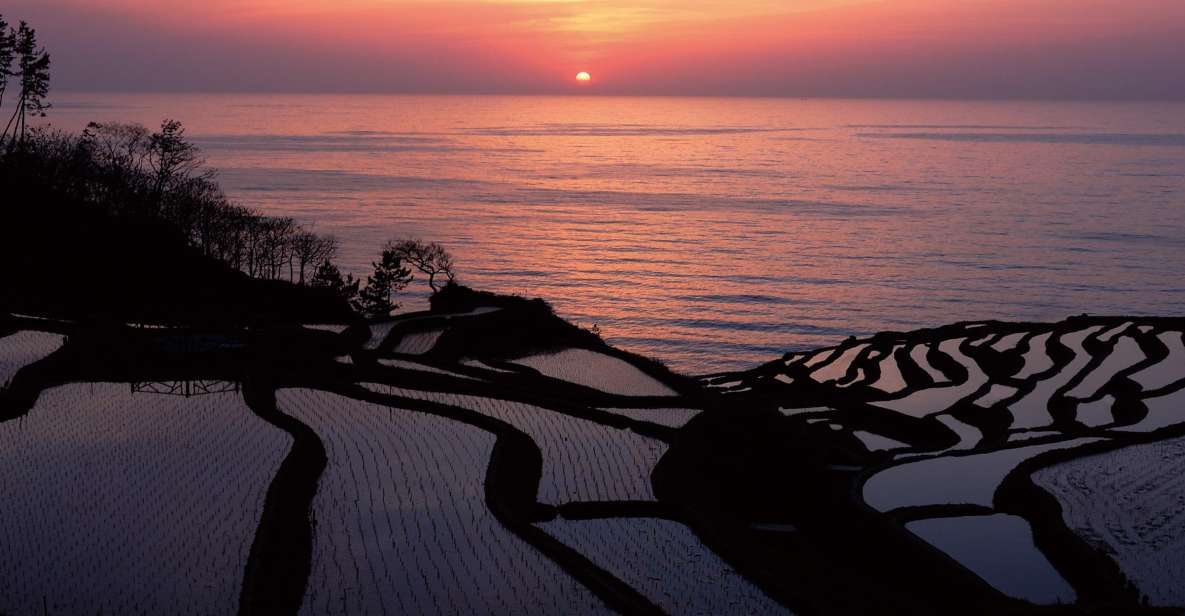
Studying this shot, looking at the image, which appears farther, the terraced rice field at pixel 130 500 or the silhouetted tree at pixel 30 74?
the silhouetted tree at pixel 30 74

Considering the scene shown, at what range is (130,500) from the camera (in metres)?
19.0

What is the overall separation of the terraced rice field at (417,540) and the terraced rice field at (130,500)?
128 centimetres

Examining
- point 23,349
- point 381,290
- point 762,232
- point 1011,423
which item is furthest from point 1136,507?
point 762,232

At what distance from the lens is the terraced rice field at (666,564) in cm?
1578

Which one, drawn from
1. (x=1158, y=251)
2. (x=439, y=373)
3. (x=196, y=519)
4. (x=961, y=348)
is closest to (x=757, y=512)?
(x=196, y=519)

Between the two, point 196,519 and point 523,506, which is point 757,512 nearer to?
point 523,506

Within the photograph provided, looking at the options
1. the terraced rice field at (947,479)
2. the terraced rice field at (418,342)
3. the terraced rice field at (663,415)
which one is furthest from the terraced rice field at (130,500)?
the terraced rice field at (947,479)

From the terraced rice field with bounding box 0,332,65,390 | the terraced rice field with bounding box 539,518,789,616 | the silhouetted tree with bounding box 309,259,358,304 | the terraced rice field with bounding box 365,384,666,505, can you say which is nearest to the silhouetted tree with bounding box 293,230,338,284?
the silhouetted tree with bounding box 309,259,358,304

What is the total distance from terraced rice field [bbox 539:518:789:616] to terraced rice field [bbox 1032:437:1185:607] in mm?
6427

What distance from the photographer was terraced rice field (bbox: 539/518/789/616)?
15781mm

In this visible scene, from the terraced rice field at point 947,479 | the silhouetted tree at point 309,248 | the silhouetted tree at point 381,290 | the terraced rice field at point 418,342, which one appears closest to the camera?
the terraced rice field at point 947,479

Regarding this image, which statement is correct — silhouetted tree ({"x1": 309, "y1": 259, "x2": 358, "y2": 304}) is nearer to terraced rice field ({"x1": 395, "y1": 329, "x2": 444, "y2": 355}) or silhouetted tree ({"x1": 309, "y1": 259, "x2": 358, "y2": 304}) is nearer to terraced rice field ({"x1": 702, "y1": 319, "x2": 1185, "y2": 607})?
terraced rice field ({"x1": 395, "y1": 329, "x2": 444, "y2": 355})

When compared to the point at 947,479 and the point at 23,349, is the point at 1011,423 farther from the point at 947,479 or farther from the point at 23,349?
the point at 23,349

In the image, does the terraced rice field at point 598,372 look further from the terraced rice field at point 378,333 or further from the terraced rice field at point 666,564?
the terraced rice field at point 666,564
